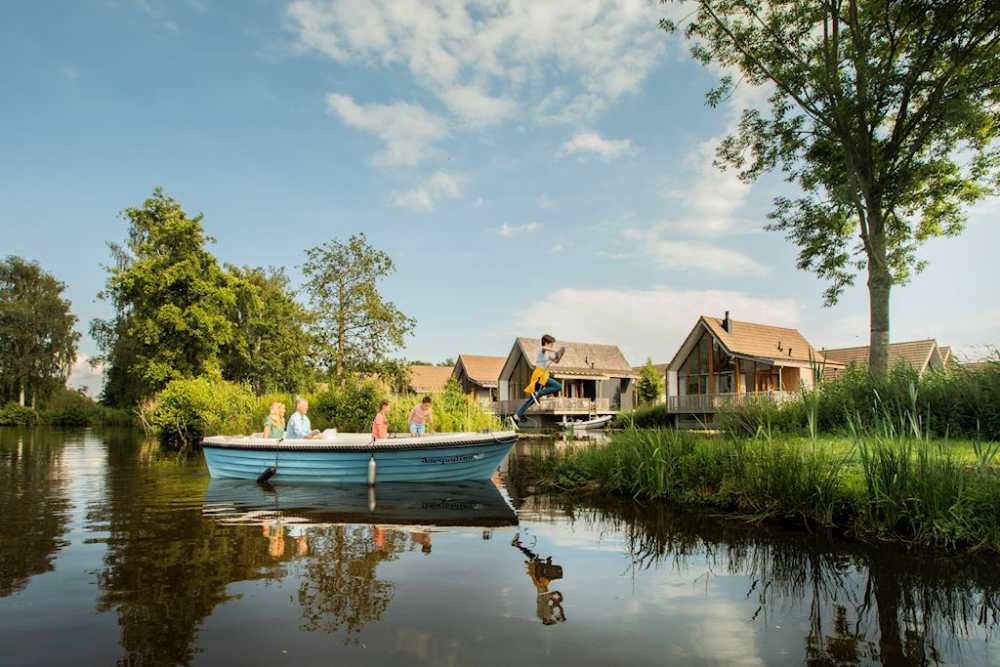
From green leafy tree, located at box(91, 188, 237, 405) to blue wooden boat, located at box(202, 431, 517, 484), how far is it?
84.1 ft

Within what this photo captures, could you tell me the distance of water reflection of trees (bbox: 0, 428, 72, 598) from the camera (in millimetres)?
6945

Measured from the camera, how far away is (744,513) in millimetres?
9047

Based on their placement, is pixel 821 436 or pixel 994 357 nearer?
pixel 821 436

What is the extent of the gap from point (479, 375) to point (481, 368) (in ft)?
4.40

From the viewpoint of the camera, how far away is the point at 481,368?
2206 inches

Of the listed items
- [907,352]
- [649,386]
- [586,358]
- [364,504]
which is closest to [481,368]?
[586,358]

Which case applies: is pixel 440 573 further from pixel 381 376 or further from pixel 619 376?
pixel 619 376

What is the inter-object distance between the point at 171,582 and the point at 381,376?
22.9 meters

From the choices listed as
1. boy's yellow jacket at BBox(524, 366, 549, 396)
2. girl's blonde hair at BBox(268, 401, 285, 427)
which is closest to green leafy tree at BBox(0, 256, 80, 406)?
girl's blonde hair at BBox(268, 401, 285, 427)

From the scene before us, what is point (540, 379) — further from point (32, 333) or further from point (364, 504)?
point (32, 333)

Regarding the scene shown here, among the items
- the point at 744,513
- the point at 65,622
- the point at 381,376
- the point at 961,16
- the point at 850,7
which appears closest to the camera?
the point at 65,622

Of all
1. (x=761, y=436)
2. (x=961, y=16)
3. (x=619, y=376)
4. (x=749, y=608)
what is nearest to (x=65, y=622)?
(x=749, y=608)

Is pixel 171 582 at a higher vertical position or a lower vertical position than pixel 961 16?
lower

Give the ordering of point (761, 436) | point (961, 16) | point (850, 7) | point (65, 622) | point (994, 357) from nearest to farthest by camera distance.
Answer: point (65, 622)
point (761, 436)
point (994, 357)
point (961, 16)
point (850, 7)
